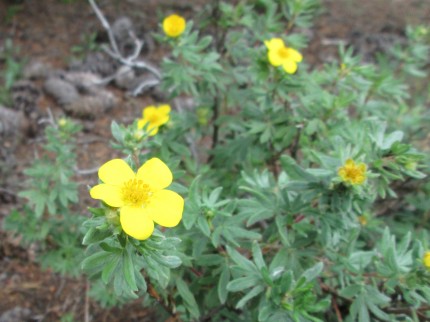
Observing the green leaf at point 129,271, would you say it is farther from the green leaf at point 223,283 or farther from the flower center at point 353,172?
the flower center at point 353,172

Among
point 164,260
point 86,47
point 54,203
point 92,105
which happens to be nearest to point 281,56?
point 164,260

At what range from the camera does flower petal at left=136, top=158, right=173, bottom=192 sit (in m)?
1.55

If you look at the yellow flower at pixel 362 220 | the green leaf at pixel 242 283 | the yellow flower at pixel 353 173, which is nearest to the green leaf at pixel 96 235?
the green leaf at pixel 242 283

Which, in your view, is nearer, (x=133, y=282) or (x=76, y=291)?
(x=133, y=282)

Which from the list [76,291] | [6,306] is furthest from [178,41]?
[6,306]

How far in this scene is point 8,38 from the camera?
15.6ft

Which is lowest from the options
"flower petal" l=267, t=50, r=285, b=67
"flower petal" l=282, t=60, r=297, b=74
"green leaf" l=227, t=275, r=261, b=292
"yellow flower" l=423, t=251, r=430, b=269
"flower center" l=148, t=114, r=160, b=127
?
"green leaf" l=227, t=275, r=261, b=292

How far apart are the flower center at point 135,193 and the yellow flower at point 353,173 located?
0.81 metres

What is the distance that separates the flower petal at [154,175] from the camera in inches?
61.2

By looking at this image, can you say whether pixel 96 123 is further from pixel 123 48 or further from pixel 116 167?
pixel 116 167

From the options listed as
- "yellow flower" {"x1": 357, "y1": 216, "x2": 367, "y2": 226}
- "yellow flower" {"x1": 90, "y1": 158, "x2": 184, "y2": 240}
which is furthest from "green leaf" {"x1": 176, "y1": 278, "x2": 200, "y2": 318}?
"yellow flower" {"x1": 357, "y1": 216, "x2": 367, "y2": 226}

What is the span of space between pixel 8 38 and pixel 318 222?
162 inches

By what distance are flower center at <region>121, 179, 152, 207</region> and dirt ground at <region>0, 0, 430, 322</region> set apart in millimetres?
1760

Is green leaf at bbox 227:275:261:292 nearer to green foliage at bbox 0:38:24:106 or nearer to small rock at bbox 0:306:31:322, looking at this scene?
small rock at bbox 0:306:31:322
